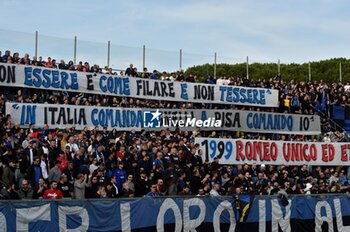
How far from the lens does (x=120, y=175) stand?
1997 centimetres

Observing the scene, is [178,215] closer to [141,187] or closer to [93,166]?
[141,187]

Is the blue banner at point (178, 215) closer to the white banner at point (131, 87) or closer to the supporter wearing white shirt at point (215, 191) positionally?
the supporter wearing white shirt at point (215, 191)

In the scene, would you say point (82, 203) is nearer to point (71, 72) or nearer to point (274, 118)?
point (71, 72)

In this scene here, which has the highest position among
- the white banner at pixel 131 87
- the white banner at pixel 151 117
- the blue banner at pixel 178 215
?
the white banner at pixel 131 87

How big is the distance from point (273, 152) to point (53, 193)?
15.7m

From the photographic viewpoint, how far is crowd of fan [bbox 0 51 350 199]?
17.8 m

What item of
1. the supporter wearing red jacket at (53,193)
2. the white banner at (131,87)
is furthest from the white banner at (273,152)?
the supporter wearing red jacket at (53,193)

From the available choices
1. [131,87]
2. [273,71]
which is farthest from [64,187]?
[273,71]

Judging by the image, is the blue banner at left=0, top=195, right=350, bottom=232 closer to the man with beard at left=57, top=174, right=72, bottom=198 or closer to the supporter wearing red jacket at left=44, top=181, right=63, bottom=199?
the supporter wearing red jacket at left=44, top=181, right=63, bottom=199

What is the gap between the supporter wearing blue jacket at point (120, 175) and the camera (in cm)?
1989

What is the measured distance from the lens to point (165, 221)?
16.7 meters

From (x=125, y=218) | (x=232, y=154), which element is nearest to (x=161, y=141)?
(x=232, y=154)

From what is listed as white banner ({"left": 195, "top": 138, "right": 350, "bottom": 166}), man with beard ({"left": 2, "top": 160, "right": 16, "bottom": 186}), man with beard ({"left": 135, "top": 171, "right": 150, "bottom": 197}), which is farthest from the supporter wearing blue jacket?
white banner ({"left": 195, "top": 138, "right": 350, "bottom": 166})

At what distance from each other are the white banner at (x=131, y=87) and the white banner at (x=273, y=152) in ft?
15.9
